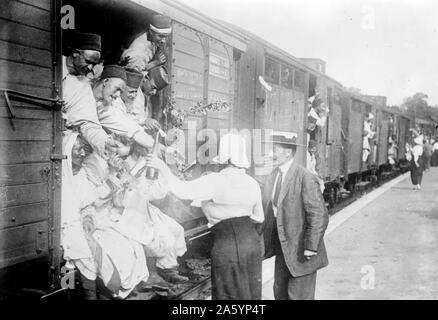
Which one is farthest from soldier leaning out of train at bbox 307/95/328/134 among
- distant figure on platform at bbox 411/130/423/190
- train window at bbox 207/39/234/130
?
distant figure on platform at bbox 411/130/423/190

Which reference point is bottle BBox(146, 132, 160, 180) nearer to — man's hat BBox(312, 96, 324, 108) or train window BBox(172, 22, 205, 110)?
train window BBox(172, 22, 205, 110)

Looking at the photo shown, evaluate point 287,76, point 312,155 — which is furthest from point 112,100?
point 312,155

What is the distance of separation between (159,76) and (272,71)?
336 cm

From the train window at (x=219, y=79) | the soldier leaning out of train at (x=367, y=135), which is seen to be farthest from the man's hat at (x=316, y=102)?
the soldier leaning out of train at (x=367, y=135)

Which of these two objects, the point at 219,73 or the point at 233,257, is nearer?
the point at 233,257

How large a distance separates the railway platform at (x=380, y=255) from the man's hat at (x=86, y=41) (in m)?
3.01

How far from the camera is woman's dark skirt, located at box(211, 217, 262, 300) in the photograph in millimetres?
3904

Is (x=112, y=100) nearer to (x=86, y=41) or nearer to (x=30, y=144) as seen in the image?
(x=86, y=41)

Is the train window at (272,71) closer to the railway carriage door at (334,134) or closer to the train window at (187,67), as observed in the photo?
the train window at (187,67)

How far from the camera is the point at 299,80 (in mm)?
9172

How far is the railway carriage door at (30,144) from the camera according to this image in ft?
10.4

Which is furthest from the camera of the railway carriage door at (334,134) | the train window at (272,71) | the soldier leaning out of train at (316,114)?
the railway carriage door at (334,134)

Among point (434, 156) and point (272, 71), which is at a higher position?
point (272, 71)

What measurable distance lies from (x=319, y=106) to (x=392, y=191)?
21.4 ft
